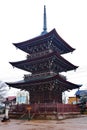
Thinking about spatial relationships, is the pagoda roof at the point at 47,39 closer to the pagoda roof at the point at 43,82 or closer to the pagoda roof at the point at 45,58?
the pagoda roof at the point at 45,58

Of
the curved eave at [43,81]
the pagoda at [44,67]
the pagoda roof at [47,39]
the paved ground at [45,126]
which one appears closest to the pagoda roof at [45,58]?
the pagoda at [44,67]

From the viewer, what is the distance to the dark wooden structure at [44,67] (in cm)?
3650

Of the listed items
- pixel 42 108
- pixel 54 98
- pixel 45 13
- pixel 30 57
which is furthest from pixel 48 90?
pixel 45 13

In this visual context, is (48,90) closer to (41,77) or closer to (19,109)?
(41,77)

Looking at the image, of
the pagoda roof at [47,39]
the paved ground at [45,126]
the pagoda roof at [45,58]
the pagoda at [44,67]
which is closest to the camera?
the paved ground at [45,126]

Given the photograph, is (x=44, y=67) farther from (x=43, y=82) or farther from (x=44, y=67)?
(x=43, y=82)

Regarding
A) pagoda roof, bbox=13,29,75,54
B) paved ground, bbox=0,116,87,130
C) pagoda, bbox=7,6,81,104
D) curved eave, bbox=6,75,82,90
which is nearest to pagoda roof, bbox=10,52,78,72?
pagoda, bbox=7,6,81,104

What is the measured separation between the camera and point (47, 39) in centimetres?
3866

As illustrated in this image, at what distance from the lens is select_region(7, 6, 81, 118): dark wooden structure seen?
120 feet

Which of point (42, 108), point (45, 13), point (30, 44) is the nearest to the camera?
point (42, 108)

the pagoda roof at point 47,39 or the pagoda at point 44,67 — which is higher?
the pagoda roof at point 47,39

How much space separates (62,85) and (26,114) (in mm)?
7872

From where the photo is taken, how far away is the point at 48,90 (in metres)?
36.8

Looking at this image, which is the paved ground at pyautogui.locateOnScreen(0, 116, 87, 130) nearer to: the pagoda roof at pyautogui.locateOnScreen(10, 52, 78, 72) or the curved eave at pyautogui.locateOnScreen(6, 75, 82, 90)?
the curved eave at pyautogui.locateOnScreen(6, 75, 82, 90)
